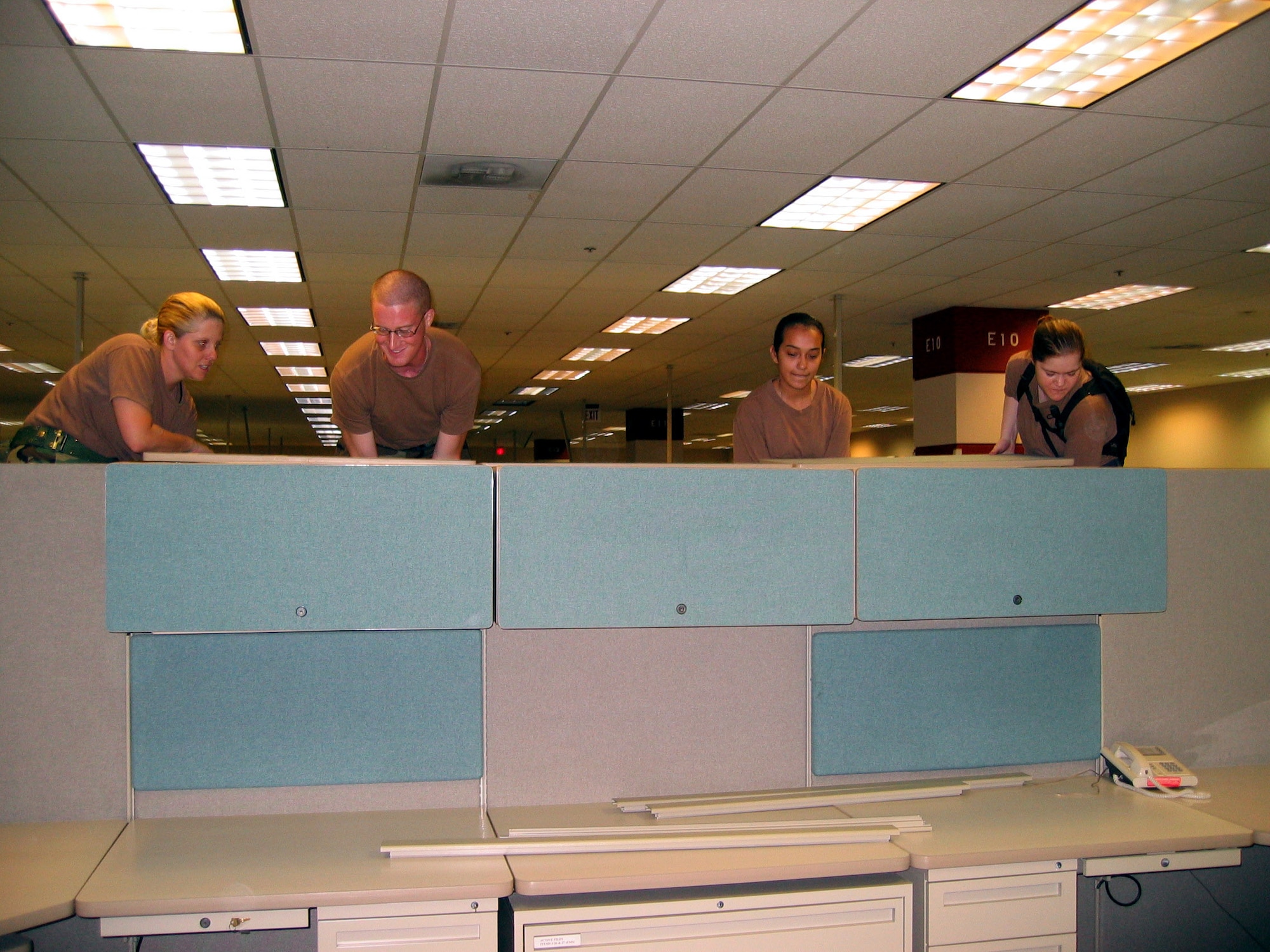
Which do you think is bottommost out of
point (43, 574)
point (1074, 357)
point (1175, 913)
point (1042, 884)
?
point (1175, 913)

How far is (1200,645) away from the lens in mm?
2264

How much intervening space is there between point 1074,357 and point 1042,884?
48.0 inches

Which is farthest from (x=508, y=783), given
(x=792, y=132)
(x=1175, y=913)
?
(x=792, y=132)

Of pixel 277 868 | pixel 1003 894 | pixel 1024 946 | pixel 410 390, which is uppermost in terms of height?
pixel 410 390

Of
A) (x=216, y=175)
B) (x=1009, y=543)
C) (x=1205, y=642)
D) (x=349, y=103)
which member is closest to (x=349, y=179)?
(x=216, y=175)

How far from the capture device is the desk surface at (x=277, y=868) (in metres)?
1.41

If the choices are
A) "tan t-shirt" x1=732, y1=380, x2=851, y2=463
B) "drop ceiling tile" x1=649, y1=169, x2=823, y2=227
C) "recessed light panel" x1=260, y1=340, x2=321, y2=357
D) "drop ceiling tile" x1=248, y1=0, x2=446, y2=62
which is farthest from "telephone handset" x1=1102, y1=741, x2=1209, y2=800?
"recessed light panel" x1=260, y1=340, x2=321, y2=357

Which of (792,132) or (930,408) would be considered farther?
(930,408)

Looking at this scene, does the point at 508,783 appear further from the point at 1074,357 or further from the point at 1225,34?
the point at 1225,34

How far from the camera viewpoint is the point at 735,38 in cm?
303

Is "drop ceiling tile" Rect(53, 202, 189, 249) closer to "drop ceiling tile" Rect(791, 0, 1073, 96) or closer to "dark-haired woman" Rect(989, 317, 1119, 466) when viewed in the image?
"drop ceiling tile" Rect(791, 0, 1073, 96)

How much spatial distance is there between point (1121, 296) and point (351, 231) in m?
5.74

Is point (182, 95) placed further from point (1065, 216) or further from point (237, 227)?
point (1065, 216)

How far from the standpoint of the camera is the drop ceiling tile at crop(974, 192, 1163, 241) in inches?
186
